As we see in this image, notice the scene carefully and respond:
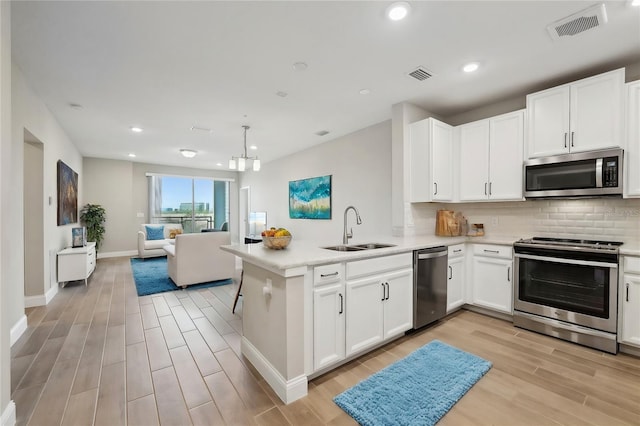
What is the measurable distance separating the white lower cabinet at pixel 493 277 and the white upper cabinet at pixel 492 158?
0.66 meters


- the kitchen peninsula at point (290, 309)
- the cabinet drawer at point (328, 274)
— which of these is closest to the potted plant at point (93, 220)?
the kitchen peninsula at point (290, 309)

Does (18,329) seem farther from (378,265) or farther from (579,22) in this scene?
(579,22)

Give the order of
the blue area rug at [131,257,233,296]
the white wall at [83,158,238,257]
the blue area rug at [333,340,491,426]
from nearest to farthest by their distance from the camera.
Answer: the blue area rug at [333,340,491,426] → the blue area rug at [131,257,233,296] → the white wall at [83,158,238,257]

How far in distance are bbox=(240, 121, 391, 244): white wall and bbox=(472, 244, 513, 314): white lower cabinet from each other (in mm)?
1373

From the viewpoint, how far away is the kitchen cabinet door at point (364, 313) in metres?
2.17

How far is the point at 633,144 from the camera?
2.43 m

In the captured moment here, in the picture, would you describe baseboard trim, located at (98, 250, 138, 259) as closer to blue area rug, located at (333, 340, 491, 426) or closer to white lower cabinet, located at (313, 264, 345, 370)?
white lower cabinet, located at (313, 264, 345, 370)

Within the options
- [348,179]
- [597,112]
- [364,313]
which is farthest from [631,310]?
[348,179]

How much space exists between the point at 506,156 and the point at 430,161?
0.84 meters

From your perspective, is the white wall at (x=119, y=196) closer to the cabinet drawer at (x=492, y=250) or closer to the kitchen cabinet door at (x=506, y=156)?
the cabinet drawer at (x=492, y=250)

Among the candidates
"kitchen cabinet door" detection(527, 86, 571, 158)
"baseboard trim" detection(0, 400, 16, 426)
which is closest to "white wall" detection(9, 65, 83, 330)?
"baseboard trim" detection(0, 400, 16, 426)

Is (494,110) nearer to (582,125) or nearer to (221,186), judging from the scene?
(582,125)

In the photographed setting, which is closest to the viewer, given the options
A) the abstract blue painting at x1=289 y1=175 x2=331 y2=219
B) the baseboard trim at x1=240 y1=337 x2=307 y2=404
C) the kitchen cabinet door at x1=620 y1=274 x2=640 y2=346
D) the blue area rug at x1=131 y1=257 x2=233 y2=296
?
the baseboard trim at x1=240 y1=337 x2=307 y2=404

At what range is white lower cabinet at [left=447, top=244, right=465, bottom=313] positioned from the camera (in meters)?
3.14
